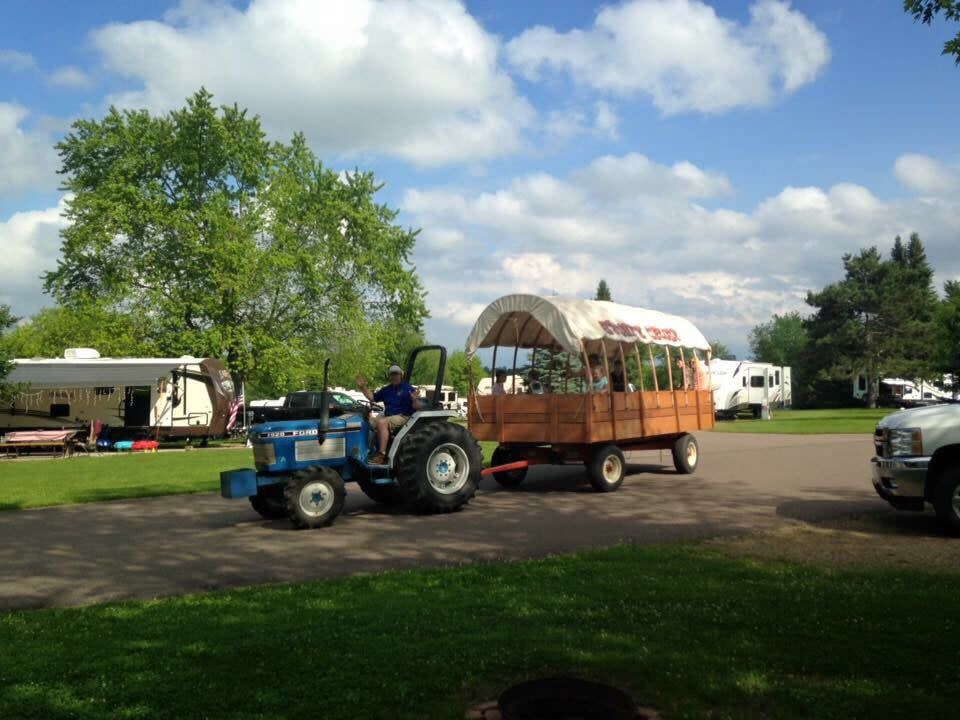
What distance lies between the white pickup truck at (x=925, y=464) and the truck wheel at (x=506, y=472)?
643cm

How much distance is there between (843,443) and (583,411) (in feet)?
40.9

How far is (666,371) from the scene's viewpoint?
1619 centimetres

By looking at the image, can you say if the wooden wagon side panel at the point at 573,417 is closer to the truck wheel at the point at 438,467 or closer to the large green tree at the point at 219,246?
the truck wheel at the point at 438,467

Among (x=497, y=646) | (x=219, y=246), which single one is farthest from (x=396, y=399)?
(x=219, y=246)

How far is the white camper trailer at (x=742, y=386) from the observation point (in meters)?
42.0

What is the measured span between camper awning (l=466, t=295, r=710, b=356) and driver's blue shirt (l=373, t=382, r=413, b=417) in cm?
272

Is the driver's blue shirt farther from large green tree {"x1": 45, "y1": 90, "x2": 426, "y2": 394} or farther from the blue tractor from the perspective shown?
large green tree {"x1": 45, "y1": 90, "x2": 426, "y2": 394}

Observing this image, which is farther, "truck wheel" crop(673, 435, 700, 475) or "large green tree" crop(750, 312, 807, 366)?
"large green tree" crop(750, 312, 807, 366)

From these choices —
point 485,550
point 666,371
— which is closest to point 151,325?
point 666,371

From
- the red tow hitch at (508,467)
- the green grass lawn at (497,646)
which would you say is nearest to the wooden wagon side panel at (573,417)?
the red tow hitch at (508,467)

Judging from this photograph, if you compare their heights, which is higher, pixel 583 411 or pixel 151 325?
pixel 151 325

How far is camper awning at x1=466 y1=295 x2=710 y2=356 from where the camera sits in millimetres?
13469

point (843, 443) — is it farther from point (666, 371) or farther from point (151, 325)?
A: point (151, 325)

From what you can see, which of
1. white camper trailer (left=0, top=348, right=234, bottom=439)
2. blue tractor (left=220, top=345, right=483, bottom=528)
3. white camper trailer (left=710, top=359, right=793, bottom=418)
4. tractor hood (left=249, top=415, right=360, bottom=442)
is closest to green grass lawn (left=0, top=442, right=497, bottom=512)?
white camper trailer (left=0, top=348, right=234, bottom=439)
